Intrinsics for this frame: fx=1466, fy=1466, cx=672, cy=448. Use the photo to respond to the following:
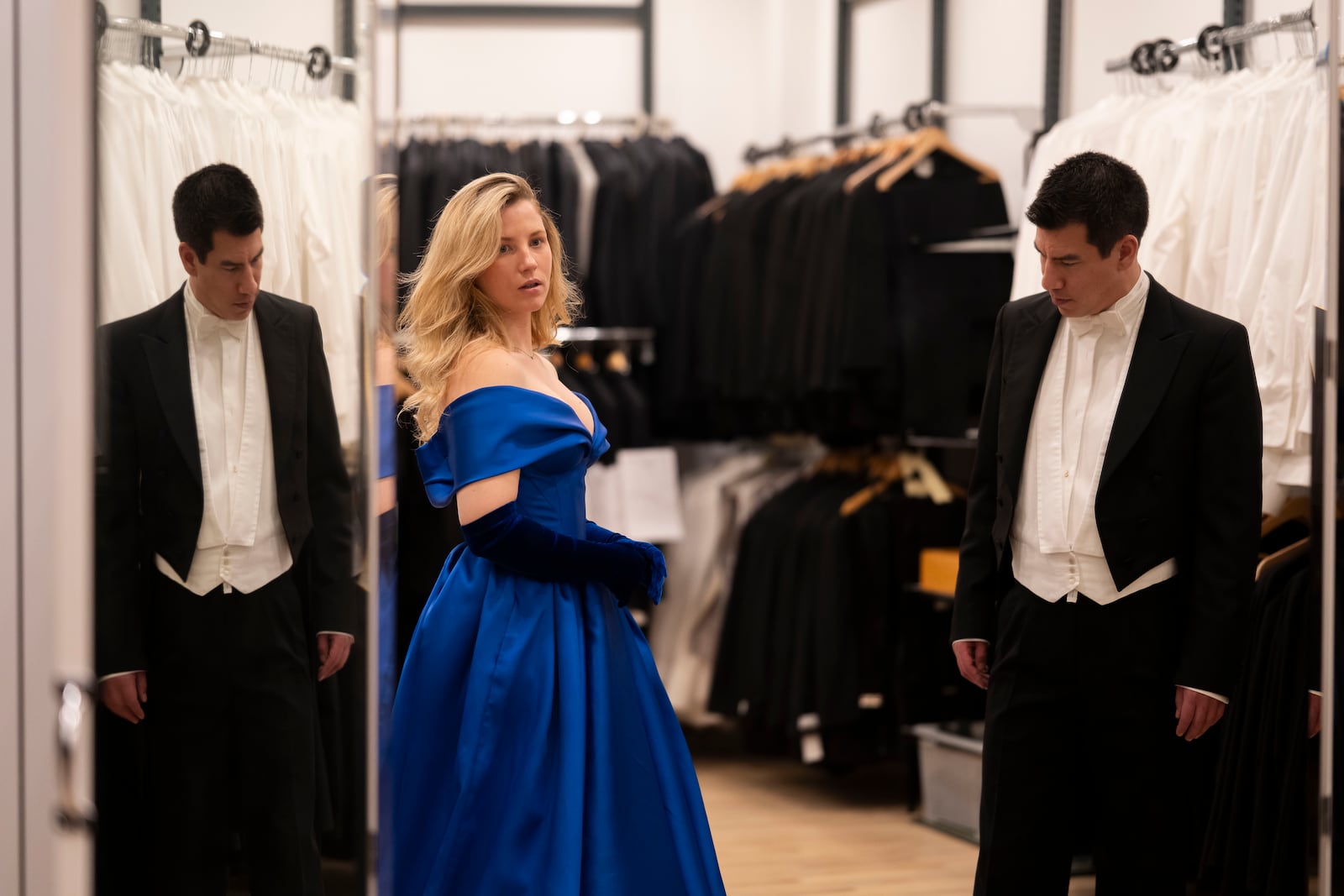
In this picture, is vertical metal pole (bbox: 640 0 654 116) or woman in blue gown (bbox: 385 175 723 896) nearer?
woman in blue gown (bbox: 385 175 723 896)

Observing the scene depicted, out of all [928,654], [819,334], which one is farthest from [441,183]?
[928,654]

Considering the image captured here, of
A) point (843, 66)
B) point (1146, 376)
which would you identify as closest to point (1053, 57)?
point (843, 66)

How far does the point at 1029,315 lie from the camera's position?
8.46 ft

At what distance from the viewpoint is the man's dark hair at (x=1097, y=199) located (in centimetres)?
241

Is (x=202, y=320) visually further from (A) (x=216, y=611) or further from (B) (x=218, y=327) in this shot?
(A) (x=216, y=611)

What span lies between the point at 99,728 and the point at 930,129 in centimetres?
322

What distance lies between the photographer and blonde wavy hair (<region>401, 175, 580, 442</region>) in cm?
252

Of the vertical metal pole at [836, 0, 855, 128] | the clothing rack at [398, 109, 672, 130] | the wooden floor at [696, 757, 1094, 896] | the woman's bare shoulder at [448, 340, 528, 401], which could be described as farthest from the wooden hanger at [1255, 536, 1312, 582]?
the clothing rack at [398, 109, 672, 130]

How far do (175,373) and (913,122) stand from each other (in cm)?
303

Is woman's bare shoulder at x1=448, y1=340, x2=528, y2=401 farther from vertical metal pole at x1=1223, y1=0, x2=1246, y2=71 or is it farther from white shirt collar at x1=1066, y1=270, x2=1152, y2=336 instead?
vertical metal pole at x1=1223, y1=0, x2=1246, y2=71

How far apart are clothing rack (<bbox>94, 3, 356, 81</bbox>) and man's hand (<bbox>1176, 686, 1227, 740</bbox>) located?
1622 mm

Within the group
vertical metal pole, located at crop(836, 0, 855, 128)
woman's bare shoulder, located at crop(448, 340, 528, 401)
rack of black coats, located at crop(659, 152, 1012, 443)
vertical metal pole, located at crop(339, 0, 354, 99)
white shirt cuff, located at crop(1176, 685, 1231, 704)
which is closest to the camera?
vertical metal pole, located at crop(339, 0, 354, 99)

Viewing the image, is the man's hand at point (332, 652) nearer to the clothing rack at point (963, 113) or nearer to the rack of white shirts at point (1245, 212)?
the rack of white shirts at point (1245, 212)

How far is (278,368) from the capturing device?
6.43ft
